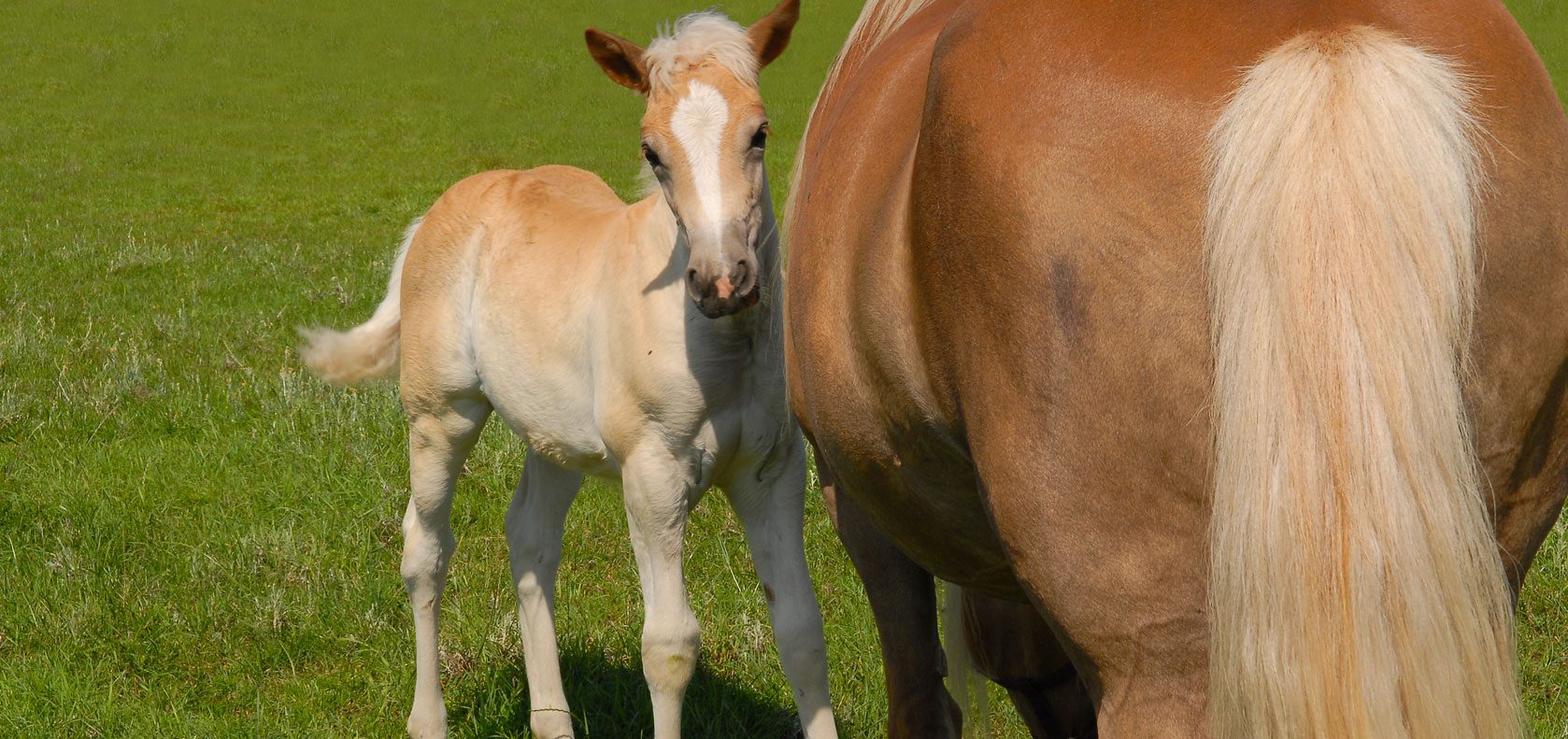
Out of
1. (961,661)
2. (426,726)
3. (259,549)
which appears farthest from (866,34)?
(259,549)

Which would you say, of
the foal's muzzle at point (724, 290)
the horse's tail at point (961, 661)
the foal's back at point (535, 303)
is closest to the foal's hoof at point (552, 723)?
the foal's back at point (535, 303)

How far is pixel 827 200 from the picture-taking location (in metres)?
2.11

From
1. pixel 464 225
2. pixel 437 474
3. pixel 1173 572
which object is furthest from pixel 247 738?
pixel 1173 572

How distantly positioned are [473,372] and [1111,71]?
98.9 inches

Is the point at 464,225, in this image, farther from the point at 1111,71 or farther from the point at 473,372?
the point at 1111,71

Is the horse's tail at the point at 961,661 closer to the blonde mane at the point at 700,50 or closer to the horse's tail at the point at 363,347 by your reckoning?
the blonde mane at the point at 700,50

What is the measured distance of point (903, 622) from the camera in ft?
8.36

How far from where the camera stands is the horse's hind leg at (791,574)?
3.18 m

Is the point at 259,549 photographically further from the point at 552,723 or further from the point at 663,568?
the point at 663,568

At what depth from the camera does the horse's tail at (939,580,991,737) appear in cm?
295

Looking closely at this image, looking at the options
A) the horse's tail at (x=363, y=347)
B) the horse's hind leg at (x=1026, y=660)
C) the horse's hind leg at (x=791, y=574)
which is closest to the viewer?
the horse's hind leg at (x=1026, y=660)

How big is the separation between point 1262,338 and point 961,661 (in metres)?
1.80

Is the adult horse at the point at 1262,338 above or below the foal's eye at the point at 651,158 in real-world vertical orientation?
above

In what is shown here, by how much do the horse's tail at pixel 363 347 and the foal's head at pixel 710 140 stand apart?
1547 millimetres
